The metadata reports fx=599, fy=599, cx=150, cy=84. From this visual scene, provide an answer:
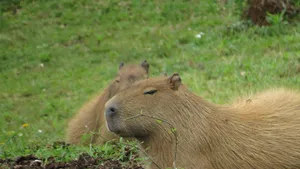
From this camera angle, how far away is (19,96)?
9758mm

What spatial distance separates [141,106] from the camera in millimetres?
3678

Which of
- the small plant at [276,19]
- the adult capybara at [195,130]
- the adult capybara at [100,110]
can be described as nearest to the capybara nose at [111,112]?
the adult capybara at [195,130]

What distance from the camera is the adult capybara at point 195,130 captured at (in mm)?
3666

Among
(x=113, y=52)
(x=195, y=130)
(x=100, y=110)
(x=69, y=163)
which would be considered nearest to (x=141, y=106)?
(x=195, y=130)

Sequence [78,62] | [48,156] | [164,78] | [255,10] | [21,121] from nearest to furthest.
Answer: [48,156] < [164,78] < [21,121] < [255,10] < [78,62]

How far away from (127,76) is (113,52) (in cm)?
560

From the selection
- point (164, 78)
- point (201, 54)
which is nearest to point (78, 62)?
point (201, 54)

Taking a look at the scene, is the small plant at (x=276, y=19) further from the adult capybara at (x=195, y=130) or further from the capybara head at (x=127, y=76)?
the adult capybara at (x=195, y=130)

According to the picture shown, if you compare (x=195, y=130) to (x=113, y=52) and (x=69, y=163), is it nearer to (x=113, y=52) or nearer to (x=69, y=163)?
(x=69, y=163)

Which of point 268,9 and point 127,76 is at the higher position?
point 268,9

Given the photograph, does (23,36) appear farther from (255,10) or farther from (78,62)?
(255,10)

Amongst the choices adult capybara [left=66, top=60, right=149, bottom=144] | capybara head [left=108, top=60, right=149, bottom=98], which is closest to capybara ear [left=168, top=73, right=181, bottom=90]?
adult capybara [left=66, top=60, right=149, bottom=144]

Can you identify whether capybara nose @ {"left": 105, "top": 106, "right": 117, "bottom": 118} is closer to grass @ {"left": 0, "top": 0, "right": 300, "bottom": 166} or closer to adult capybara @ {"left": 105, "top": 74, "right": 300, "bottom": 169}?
adult capybara @ {"left": 105, "top": 74, "right": 300, "bottom": 169}

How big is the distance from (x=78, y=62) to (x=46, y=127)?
310 cm
